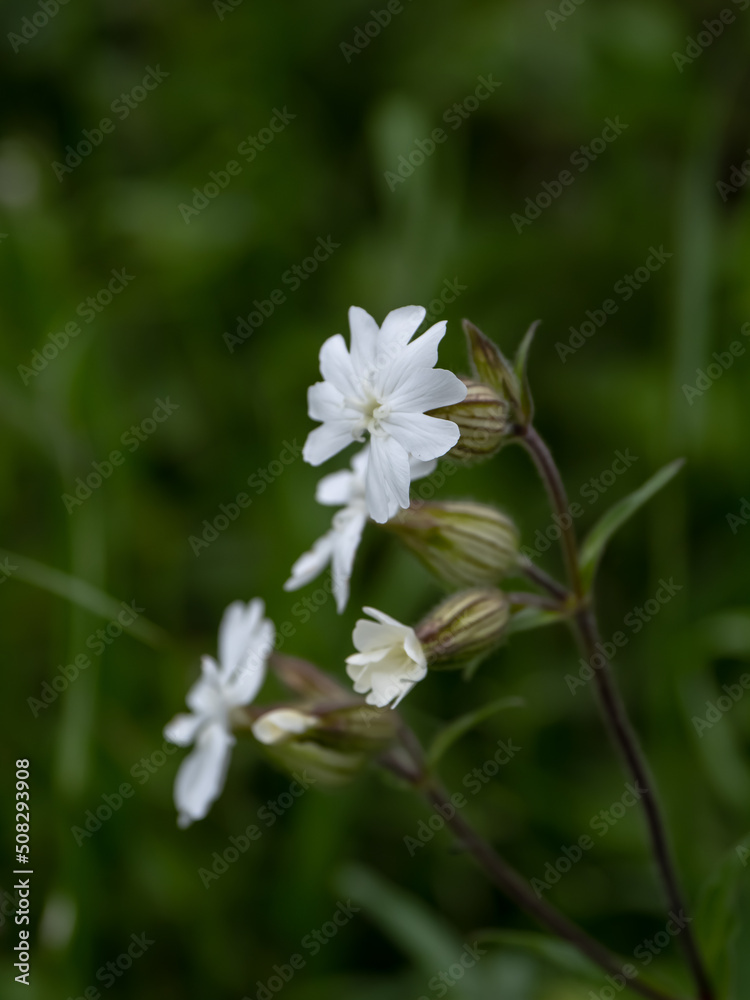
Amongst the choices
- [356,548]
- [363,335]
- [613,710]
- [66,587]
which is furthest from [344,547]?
[66,587]

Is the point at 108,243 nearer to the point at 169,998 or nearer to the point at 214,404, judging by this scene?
the point at 214,404

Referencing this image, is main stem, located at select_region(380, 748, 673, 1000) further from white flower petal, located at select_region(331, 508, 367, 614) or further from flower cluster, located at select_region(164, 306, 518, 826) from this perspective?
white flower petal, located at select_region(331, 508, 367, 614)

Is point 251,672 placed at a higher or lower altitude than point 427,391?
lower

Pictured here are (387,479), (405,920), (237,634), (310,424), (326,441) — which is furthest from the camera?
(310,424)

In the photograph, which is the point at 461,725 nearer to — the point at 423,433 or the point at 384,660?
the point at 384,660

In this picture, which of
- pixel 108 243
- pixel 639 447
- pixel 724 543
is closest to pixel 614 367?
pixel 639 447

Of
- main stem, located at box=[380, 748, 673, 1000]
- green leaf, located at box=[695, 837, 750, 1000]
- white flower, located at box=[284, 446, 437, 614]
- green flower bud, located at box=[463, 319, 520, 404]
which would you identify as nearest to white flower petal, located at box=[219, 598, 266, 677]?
white flower, located at box=[284, 446, 437, 614]

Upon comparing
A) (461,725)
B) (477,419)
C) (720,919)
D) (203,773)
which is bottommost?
(720,919)
